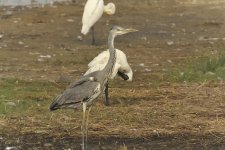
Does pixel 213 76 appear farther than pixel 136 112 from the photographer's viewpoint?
Yes

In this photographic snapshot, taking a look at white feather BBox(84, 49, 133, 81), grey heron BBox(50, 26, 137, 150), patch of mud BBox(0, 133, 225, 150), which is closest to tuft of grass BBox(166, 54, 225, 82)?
white feather BBox(84, 49, 133, 81)

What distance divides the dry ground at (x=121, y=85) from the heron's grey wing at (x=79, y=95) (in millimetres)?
565

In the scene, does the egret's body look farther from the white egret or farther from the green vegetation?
the white egret

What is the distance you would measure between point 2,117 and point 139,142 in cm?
224

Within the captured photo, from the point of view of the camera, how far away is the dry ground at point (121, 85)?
899 cm

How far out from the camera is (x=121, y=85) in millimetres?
12398

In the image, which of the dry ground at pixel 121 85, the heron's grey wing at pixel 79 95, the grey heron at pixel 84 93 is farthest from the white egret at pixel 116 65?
the heron's grey wing at pixel 79 95

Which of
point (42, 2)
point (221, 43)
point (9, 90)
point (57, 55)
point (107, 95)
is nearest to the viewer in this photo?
point (107, 95)

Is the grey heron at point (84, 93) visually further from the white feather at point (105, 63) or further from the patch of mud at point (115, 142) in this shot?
the white feather at point (105, 63)

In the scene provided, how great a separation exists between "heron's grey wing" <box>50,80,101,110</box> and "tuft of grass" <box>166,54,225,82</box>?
4463 mm

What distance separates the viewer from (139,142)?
8727 millimetres

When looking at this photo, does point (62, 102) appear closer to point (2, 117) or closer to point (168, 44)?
point (2, 117)

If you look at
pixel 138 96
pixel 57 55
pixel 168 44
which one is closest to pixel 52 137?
pixel 138 96

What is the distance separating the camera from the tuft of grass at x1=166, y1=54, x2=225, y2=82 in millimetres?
12641
